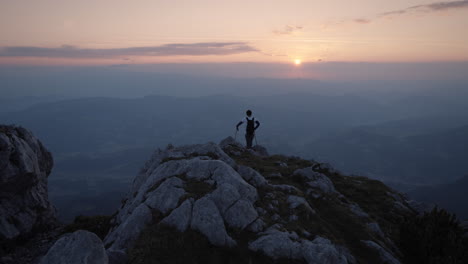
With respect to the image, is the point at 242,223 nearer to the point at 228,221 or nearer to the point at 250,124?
the point at 228,221

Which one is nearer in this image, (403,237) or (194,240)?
(194,240)

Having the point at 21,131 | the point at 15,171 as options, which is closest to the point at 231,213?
the point at 15,171

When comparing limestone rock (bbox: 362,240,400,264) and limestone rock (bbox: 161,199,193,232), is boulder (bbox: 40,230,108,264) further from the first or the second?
limestone rock (bbox: 362,240,400,264)

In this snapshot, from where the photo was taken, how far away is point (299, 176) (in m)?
26.9

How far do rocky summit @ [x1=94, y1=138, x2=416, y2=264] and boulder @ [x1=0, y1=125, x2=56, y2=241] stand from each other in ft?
46.4

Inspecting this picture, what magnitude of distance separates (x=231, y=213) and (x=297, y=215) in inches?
190

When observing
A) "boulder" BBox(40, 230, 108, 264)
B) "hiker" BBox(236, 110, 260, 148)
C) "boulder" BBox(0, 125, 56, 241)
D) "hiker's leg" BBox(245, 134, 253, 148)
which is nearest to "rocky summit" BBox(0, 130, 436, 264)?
"boulder" BBox(40, 230, 108, 264)

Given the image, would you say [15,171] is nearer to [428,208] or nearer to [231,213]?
[231,213]

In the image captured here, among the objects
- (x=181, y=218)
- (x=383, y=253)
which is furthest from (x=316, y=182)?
(x=181, y=218)

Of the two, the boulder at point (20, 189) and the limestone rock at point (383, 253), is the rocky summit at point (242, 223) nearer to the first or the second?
the limestone rock at point (383, 253)

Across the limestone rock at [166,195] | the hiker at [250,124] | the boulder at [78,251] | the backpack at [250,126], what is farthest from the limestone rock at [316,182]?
the boulder at [78,251]

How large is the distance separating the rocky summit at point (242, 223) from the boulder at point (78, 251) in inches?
50.4

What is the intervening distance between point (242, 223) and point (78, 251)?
28.5 feet

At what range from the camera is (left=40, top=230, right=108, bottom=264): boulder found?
12070 mm
